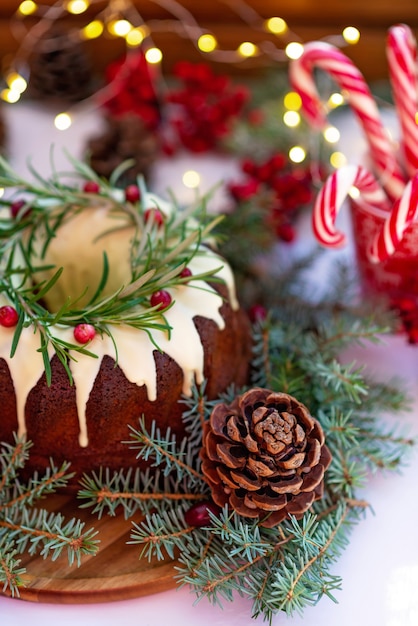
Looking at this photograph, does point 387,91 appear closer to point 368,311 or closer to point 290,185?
point 290,185

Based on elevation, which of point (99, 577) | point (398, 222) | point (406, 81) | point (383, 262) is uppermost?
point (406, 81)

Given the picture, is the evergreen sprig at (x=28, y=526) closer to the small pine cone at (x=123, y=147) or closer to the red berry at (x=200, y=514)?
the red berry at (x=200, y=514)

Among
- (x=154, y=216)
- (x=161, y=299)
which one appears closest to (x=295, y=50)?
(x=154, y=216)

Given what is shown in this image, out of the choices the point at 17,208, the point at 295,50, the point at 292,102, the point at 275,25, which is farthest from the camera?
the point at 275,25

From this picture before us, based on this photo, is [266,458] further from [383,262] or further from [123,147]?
[123,147]

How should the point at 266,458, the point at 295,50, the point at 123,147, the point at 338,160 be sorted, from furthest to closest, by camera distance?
1. the point at 123,147
2. the point at 338,160
3. the point at 295,50
4. the point at 266,458

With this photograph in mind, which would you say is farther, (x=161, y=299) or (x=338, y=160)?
(x=338, y=160)

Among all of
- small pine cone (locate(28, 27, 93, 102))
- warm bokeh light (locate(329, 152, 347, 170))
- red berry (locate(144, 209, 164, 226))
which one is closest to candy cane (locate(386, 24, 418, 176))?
warm bokeh light (locate(329, 152, 347, 170))
